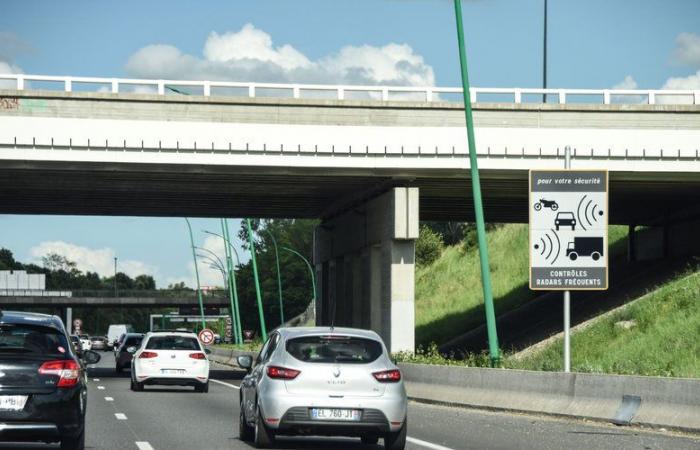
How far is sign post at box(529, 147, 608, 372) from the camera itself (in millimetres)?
24375

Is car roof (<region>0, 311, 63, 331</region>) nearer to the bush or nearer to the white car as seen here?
the white car

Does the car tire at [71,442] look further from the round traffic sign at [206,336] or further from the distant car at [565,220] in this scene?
the round traffic sign at [206,336]

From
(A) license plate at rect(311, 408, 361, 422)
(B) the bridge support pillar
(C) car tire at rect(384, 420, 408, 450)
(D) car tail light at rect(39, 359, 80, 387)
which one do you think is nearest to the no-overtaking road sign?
(C) car tire at rect(384, 420, 408, 450)

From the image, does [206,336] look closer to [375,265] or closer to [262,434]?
[375,265]

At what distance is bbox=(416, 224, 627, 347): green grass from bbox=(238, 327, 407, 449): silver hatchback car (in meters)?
43.0

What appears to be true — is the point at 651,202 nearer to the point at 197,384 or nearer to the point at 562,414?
the point at 197,384

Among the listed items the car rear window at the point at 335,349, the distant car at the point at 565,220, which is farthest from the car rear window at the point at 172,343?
the car rear window at the point at 335,349

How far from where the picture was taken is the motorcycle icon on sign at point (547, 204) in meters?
24.5

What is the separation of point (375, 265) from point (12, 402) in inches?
1323

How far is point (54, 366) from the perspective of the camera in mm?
13656

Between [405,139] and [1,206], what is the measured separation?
60.1 ft

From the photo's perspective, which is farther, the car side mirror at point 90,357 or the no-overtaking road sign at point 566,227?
the no-overtaking road sign at point 566,227

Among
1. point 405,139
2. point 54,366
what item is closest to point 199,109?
point 405,139

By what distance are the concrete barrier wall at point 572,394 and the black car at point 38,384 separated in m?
8.29
